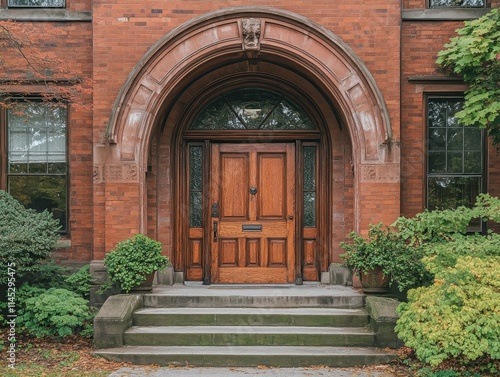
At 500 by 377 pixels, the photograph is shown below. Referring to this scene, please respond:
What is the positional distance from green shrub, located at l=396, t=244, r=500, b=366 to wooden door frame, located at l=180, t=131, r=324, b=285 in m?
3.36

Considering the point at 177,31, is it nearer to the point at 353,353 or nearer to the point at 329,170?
the point at 329,170

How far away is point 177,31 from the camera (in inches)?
350

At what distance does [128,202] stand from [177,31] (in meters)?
2.63

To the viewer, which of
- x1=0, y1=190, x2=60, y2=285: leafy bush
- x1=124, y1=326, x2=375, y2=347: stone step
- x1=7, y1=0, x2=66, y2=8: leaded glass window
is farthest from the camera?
x1=7, y1=0, x2=66, y2=8: leaded glass window

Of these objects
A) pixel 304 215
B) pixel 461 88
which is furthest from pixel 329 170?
pixel 461 88

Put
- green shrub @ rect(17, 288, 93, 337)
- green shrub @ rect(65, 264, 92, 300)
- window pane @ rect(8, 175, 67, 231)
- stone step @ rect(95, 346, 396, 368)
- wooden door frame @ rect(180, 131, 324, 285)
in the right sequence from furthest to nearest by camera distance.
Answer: wooden door frame @ rect(180, 131, 324, 285) < window pane @ rect(8, 175, 67, 231) < green shrub @ rect(65, 264, 92, 300) < green shrub @ rect(17, 288, 93, 337) < stone step @ rect(95, 346, 396, 368)

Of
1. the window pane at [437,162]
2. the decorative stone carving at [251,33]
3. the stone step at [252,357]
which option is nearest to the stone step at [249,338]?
the stone step at [252,357]

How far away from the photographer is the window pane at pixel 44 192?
9.80 meters

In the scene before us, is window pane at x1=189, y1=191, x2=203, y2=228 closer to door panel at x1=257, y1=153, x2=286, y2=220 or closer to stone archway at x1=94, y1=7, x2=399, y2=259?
door panel at x1=257, y1=153, x2=286, y2=220

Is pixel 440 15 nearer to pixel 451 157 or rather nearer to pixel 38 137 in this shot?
pixel 451 157

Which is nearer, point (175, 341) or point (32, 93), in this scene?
point (175, 341)

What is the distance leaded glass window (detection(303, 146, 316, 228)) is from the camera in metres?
10.2

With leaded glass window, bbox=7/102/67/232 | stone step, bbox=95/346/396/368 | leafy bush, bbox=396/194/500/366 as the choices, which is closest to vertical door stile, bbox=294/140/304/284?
stone step, bbox=95/346/396/368

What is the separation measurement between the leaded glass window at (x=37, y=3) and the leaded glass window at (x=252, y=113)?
113 inches
